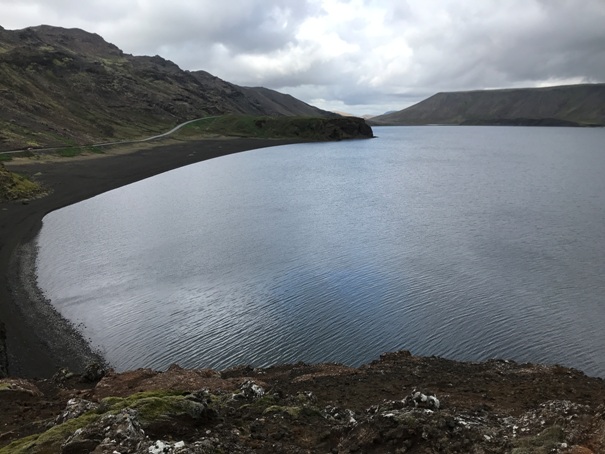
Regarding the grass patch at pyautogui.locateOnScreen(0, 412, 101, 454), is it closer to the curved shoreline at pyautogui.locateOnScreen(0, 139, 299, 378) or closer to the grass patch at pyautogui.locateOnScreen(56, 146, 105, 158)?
the curved shoreline at pyautogui.locateOnScreen(0, 139, 299, 378)

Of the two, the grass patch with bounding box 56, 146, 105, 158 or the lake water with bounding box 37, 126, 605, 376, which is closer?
the lake water with bounding box 37, 126, 605, 376

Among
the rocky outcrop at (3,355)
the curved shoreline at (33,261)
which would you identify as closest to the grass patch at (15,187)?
the curved shoreline at (33,261)

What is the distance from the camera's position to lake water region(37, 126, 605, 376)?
1037 inches

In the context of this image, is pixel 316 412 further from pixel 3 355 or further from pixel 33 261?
pixel 33 261

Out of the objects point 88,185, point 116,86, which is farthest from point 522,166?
point 116,86

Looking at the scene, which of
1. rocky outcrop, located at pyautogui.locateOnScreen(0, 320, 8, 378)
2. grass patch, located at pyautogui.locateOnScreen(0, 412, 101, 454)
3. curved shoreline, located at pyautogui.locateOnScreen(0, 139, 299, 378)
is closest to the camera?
grass patch, located at pyautogui.locateOnScreen(0, 412, 101, 454)

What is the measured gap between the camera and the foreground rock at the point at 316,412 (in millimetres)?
11141

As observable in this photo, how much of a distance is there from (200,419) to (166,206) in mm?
58947

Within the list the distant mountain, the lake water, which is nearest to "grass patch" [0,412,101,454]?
the lake water

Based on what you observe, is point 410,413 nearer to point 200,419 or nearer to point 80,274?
point 200,419

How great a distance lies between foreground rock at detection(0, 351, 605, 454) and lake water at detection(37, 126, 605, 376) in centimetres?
524

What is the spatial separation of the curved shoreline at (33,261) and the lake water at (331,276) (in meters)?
1.50

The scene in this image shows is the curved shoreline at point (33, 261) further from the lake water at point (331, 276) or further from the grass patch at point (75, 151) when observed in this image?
the grass patch at point (75, 151)

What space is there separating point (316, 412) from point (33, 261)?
3458 cm
